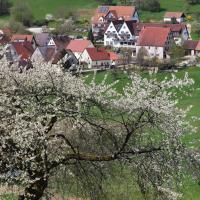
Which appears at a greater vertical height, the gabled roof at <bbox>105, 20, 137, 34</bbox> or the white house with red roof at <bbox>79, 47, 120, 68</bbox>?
the gabled roof at <bbox>105, 20, 137, 34</bbox>

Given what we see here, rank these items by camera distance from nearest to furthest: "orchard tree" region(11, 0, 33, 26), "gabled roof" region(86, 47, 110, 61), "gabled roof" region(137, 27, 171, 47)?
"gabled roof" region(86, 47, 110, 61), "gabled roof" region(137, 27, 171, 47), "orchard tree" region(11, 0, 33, 26)

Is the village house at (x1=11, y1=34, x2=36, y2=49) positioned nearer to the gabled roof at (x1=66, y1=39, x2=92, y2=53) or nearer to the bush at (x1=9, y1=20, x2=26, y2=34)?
the gabled roof at (x1=66, y1=39, x2=92, y2=53)

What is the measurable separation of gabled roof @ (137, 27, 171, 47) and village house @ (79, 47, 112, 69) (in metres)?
6.81

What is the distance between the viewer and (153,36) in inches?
2489

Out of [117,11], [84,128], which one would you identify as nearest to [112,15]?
[117,11]

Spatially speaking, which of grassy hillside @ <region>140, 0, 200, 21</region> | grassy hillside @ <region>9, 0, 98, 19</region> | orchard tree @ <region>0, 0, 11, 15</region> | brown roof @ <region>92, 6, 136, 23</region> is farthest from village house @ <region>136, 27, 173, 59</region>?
orchard tree @ <region>0, 0, 11, 15</region>

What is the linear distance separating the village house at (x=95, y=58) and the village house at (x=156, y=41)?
546cm

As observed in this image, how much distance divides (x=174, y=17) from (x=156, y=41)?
18669 mm

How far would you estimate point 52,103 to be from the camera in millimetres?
10172

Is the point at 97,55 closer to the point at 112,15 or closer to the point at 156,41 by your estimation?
the point at 156,41

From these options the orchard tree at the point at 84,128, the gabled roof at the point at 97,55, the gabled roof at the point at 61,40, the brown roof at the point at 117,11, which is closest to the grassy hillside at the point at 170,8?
the brown roof at the point at 117,11

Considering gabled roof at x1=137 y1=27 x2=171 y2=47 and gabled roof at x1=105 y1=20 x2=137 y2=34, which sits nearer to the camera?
gabled roof at x1=137 y1=27 x2=171 y2=47

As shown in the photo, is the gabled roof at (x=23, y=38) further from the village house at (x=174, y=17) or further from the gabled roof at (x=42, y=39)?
the village house at (x=174, y=17)

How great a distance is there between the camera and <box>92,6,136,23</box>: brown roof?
82688 millimetres
